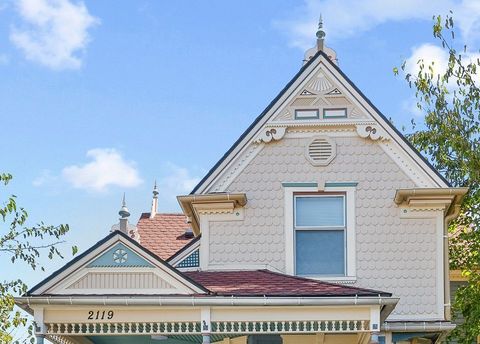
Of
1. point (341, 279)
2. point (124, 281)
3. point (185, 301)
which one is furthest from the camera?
point (341, 279)

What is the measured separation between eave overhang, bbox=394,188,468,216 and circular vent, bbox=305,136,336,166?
1484 millimetres

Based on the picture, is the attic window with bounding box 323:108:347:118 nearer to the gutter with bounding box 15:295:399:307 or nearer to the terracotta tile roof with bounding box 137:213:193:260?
Result: the gutter with bounding box 15:295:399:307

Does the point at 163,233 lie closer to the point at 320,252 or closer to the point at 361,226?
the point at 320,252

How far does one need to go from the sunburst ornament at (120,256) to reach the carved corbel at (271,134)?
4255mm

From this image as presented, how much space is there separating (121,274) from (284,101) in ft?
16.8

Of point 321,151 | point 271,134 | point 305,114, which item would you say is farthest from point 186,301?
point 305,114

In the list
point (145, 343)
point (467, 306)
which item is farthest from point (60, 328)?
point (467, 306)

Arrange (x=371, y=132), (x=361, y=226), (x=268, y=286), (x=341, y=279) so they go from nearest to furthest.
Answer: (x=268, y=286) < (x=341, y=279) < (x=361, y=226) < (x=371, y=132)

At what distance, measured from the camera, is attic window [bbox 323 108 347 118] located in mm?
17328

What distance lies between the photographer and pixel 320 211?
17.1 meters

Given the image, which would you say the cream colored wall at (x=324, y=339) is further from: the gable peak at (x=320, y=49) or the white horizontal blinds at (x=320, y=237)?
the gable peak at (x=320, y=49)

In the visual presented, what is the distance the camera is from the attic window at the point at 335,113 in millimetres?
17328

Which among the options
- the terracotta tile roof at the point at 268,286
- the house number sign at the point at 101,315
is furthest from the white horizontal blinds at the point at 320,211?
the house number sign at the point at 101,315

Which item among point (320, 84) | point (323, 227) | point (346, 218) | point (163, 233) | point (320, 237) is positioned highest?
point (320, 84)
